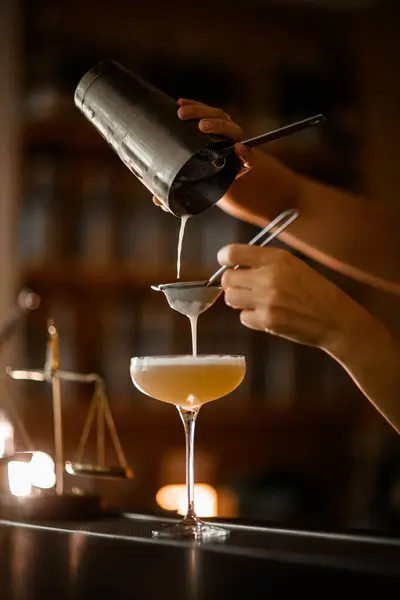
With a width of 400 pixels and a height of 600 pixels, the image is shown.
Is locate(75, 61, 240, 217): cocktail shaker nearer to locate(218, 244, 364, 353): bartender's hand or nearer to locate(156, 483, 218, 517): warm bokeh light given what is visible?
locate(218, 244, 364, 353): bartender's hand

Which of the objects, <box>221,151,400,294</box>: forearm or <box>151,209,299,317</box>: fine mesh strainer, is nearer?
<box>151,209,299,317</box>: fine mesh strainer

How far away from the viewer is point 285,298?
113 centimetres

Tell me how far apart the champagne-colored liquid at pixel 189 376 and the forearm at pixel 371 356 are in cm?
14

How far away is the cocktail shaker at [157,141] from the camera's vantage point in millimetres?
1181

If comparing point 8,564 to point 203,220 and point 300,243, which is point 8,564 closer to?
point 300,243

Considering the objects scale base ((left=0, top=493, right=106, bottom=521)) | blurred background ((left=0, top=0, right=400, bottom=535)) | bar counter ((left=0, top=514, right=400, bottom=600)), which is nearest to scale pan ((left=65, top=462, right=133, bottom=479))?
scale base ((left=0, top=493, right=106, bottom=521))

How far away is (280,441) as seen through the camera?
11.4 feet

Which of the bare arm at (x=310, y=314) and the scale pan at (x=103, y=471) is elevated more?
the bare arm at (x=310, y=314)

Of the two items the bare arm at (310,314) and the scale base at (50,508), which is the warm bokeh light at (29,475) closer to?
the scale base at (50,508)

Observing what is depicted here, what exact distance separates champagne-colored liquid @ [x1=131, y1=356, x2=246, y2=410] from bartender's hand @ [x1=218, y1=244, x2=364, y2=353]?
0.26 ft

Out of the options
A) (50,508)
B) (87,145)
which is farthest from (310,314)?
(87,145)

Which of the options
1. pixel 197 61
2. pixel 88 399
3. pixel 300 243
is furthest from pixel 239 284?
pixel 197 61

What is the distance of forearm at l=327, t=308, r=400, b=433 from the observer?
119 cm

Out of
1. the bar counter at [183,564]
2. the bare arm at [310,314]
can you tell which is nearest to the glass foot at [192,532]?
the bar counter at [183,564]
